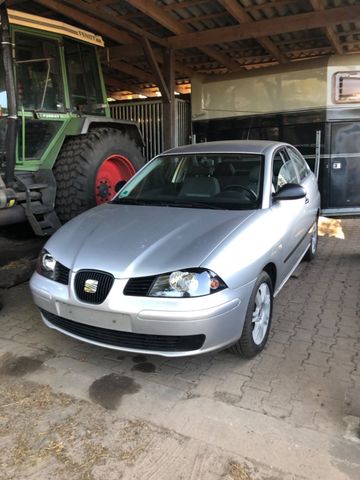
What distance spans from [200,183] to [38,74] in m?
2.70

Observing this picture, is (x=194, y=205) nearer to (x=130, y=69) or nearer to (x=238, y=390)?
(x=238, y=390)

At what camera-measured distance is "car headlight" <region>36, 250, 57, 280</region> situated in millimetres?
3283

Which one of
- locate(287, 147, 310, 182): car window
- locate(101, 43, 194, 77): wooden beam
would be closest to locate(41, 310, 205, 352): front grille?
locate(287, 147, 310, 182): car window

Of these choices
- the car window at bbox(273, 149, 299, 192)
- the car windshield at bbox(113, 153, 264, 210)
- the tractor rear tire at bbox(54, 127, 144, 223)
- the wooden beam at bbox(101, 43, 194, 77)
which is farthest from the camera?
the wooden beam at bbox(101, 43, 194, 77)

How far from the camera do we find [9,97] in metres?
4.65

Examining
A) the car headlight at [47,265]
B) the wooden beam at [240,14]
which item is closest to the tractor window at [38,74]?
the wooden beam at [240,14]

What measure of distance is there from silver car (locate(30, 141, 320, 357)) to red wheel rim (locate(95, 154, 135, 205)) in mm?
1724

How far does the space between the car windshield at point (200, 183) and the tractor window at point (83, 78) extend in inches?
76.9

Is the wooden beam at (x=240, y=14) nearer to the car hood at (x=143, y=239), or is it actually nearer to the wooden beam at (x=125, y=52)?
the wooden beam at (x=125, y=52)

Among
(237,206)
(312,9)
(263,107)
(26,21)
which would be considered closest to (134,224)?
(237,206)

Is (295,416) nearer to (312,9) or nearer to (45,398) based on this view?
(45,398)

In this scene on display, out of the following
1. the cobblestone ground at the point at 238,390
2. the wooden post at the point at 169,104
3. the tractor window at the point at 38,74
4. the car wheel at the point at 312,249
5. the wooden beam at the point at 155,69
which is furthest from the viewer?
the wooden post at the point at 169,104

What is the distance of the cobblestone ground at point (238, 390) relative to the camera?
92.3 inches

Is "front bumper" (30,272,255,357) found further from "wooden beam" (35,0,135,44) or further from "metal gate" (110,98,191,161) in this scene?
"metal gate" (110,98,191,161)
